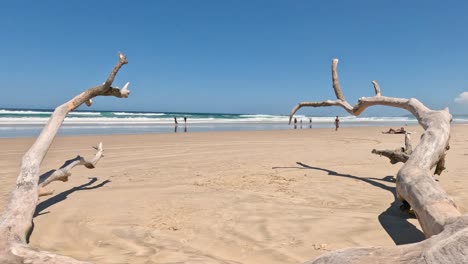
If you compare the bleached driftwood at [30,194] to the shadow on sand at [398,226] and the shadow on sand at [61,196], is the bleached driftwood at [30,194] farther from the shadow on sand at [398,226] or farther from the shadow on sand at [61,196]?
the shadow on sand at [398,226]

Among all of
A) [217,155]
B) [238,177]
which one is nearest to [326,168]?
[238,177]

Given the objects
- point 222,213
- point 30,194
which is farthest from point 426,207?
point 30,194

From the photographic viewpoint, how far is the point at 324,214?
14.1 feet

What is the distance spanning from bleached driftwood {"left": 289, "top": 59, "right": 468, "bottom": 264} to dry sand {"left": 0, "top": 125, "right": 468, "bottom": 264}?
1.61 feet

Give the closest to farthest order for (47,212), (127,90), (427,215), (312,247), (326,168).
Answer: (427,215)
(312,247)
(47,212)
(127,90)
(326,168)

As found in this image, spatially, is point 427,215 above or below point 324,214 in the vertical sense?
above

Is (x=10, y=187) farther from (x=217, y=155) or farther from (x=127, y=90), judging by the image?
(x=217, y=155)

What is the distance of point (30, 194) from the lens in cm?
377

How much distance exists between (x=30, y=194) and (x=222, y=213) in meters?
2.24

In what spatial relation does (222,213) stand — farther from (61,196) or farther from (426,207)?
(61,196)

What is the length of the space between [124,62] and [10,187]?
317cm

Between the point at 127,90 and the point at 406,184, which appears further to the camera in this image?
the point at 127,90

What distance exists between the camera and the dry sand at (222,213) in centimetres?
329

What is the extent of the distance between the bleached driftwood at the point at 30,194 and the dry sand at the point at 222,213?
0.40 meters
